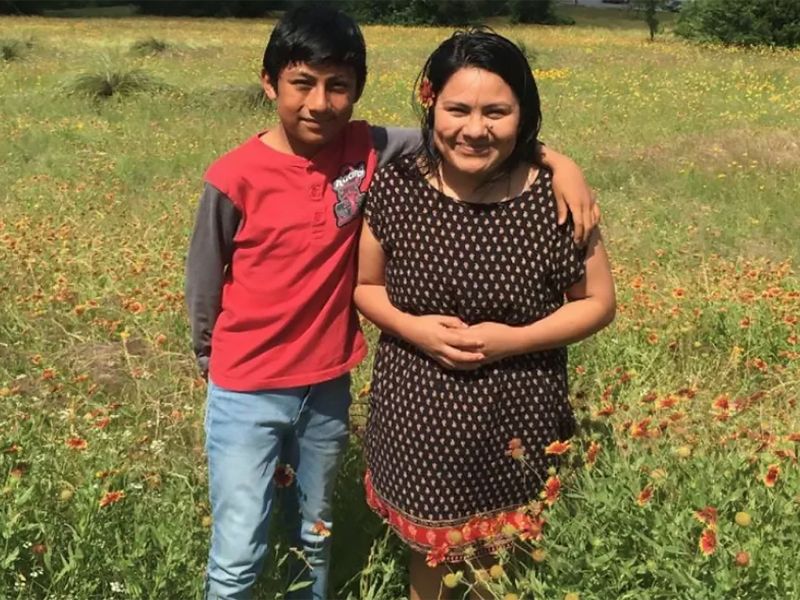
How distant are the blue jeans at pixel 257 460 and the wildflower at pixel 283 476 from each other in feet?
0.11

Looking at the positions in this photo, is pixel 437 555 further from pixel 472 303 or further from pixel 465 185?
pixel 465 185

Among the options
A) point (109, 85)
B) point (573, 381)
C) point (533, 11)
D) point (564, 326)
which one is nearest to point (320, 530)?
point (564, 326)

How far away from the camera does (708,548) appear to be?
5.52 feet

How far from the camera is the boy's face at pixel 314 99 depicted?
196cm

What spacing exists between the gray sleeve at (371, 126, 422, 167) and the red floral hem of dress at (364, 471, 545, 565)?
932 millimetres

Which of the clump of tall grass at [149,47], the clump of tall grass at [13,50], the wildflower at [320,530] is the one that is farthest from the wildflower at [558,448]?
the clump of tall grass at [149,47]

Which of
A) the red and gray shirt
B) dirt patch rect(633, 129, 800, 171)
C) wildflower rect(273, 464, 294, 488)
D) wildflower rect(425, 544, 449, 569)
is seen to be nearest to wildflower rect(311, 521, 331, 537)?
wildflower rect(273, 464, 294, 488)

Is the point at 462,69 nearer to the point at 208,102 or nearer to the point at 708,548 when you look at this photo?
the point at 708,548

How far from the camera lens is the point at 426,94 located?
200 cm

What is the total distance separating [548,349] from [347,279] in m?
0.53

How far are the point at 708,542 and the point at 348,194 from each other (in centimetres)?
113

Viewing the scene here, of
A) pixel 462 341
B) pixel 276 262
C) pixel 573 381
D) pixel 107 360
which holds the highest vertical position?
pixel 276 262

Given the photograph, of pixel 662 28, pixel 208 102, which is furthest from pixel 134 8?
pixel 208 102

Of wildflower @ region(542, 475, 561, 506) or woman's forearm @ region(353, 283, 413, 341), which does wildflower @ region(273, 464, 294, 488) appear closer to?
woman's forearm @ region(353, 283, 413, 341)
